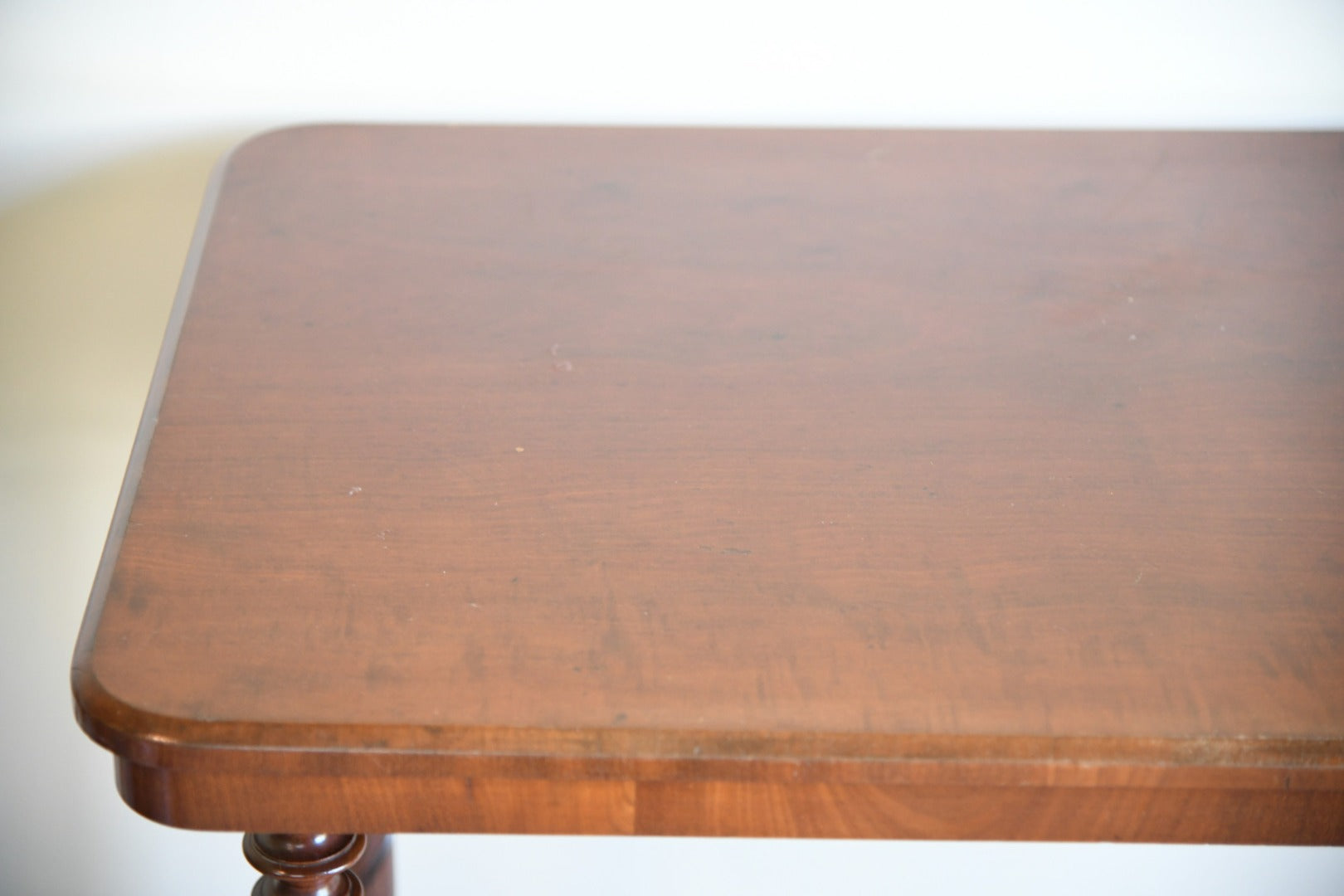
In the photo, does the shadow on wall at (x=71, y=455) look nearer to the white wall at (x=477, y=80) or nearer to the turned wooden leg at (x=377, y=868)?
the white wall at (x=477, y=80)

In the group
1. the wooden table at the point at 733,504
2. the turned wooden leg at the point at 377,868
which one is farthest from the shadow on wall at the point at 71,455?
the turned wooden leg at the point at 377,868

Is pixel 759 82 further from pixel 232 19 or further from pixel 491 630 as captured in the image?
pixel 491 630

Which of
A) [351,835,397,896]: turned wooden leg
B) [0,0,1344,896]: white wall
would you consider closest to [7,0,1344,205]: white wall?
[0,0,1344,896]: white wall

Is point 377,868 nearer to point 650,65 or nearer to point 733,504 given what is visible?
point 733,504

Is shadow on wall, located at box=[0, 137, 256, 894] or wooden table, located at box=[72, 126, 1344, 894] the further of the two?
shadow on wall, located at box=[0, 137, 256, 894]

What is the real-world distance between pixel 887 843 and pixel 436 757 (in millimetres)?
817

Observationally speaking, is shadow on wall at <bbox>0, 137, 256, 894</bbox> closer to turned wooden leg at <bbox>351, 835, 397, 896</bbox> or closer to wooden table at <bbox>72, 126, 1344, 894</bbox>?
wooden table at <bbox>72, 126, 1344, 894</bbox>

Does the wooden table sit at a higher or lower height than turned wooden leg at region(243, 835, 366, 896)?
higher

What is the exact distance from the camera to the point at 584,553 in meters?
0.56

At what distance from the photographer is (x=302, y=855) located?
588 millimetres

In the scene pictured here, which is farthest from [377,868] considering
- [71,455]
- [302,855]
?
[71,455]

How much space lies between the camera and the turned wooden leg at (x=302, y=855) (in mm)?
587

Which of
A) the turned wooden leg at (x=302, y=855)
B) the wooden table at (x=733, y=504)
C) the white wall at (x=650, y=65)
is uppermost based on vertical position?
the white wall at (x=650, y=65)

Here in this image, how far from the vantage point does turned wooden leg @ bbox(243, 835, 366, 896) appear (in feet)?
1.93
